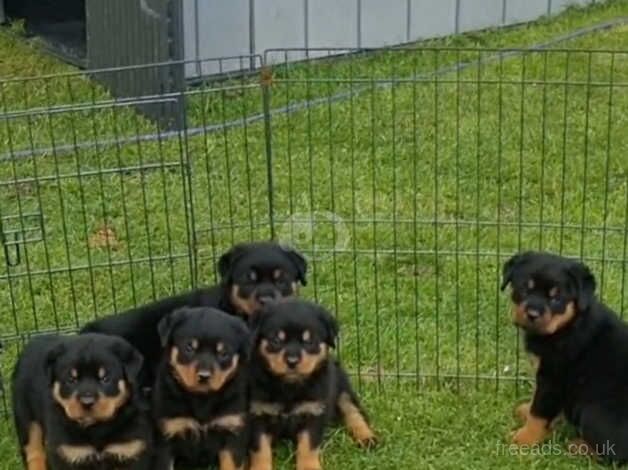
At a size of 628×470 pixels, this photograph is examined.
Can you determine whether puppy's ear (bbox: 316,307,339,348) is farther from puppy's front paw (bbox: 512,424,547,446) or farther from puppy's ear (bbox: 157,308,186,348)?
puppy's front paw (bbox: 512,424,547,446)

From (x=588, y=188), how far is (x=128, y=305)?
2394 mm

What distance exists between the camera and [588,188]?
6.52m

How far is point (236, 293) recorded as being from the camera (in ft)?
14.5

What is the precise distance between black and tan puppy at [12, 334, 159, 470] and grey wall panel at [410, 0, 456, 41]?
6109 millimetres

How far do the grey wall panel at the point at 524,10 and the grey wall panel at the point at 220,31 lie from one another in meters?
2.37

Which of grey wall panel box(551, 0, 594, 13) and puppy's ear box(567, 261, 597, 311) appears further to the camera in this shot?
grey wall panel box(551, 0, 594, 13)

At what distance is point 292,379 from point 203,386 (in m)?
0.31

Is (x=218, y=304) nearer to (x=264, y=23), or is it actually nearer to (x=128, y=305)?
(x=128, y=305)

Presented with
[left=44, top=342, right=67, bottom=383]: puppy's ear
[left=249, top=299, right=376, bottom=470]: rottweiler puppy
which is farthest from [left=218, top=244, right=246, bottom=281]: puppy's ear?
[left=44, top=342, right=67, bottom=383]: puppy's ear

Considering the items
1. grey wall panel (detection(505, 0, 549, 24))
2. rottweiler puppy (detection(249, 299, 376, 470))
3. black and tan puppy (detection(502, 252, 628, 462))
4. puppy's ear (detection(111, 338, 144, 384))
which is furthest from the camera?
grey wall panel (detection(505, 0, 549, 24))

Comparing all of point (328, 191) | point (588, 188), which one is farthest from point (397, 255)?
point (588, 188)

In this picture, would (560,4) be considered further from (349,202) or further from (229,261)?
(229,261)

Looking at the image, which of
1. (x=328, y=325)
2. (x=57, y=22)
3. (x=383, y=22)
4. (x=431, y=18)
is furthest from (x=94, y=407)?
(x=57, y=22)

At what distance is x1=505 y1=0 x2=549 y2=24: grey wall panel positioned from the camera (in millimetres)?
10094
